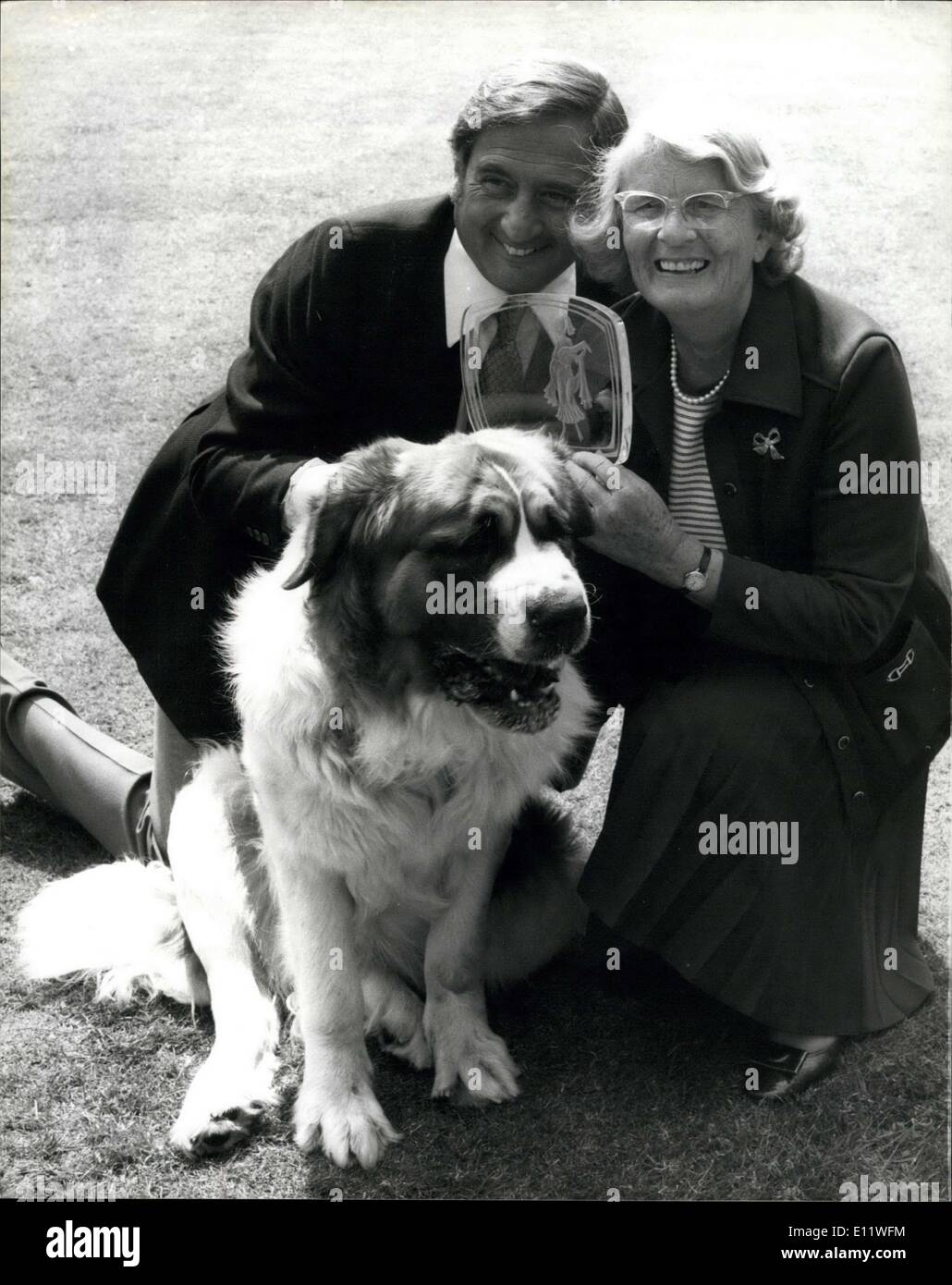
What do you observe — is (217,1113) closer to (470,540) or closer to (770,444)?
(470,540)

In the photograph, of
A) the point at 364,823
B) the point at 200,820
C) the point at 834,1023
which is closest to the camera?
the point at 364,823

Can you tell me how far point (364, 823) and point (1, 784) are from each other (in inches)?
85.2

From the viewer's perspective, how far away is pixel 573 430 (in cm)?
329

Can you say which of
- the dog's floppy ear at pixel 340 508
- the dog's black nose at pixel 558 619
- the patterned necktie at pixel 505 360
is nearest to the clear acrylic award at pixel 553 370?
the patterned necktie at pixel 505 360

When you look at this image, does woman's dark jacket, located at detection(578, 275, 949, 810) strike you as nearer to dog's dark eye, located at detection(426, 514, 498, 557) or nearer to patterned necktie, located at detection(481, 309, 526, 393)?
patterned necktie, located at detection(481, 309, 526, 393)

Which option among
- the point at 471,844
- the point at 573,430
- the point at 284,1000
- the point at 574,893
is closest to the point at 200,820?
the point at 284,1000

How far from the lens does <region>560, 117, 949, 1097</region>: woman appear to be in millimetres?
3119

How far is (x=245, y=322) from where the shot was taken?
7.79 meters

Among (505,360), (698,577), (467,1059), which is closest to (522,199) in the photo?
(505,360)

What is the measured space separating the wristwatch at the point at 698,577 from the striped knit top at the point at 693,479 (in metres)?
0.19

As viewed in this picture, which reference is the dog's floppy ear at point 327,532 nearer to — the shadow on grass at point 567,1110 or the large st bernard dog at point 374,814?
the large st bernard dog at point 374,814

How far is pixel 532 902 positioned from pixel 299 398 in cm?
150
